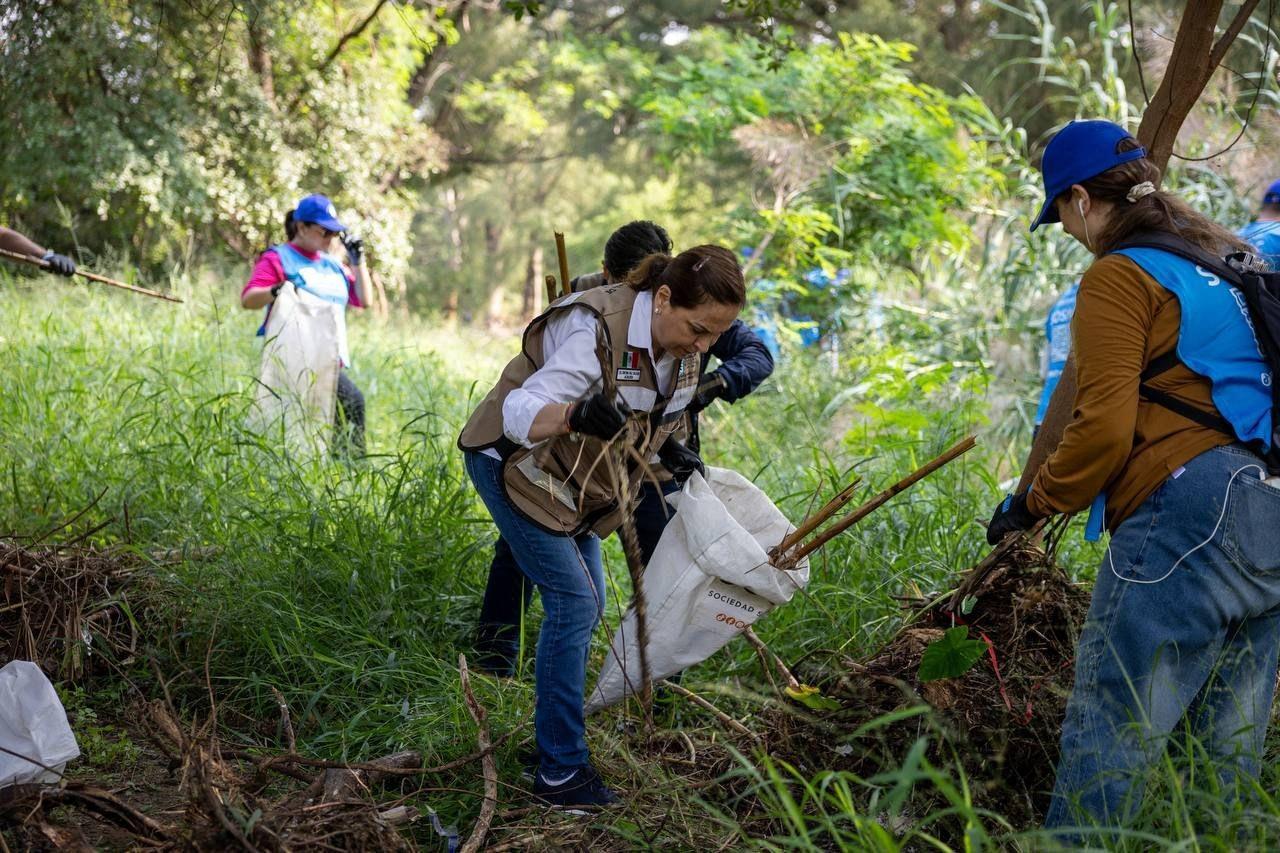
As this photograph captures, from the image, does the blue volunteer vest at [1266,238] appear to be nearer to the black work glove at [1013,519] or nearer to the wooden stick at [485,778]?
the black work glove at [1013,519]

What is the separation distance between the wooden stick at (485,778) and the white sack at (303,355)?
2753 mm

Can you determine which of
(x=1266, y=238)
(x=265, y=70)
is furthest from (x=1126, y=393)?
(x=265, y=70)

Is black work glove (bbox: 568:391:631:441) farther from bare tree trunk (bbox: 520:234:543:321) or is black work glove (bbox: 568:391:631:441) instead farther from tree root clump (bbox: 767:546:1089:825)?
bare tree trunk (bbox: 520:234:543:321)

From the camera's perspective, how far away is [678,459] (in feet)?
10.8

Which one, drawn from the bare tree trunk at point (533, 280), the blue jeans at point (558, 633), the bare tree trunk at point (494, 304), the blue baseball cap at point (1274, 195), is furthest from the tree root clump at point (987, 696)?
the bare tree trunk at point (533, 280)

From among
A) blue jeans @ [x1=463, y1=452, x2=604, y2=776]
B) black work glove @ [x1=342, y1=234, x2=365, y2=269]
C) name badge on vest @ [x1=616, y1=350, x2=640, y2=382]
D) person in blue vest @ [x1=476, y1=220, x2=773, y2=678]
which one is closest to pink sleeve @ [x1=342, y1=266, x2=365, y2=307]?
black work glove @ [x1=342, y1=234, x2=365, y2=269]

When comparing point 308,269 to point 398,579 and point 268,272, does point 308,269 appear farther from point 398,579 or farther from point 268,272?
point 398,579

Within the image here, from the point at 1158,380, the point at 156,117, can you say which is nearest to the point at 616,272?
the point at 1158,380

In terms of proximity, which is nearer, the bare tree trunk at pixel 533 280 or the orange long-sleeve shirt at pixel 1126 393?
the orange long-sleeve shirt at pixel 1126 393

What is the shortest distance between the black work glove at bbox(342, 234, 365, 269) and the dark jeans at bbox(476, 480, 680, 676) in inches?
124

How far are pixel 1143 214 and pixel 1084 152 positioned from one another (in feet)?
0.59

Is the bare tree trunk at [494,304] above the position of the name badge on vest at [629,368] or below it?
below

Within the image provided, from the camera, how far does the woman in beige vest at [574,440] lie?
2762 mm

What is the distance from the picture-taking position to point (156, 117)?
11602 mm
